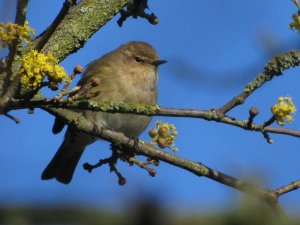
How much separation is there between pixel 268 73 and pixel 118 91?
3.16 meters

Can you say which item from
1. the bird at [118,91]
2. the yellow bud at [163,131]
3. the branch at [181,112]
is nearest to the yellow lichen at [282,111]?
the branch at [181,112]

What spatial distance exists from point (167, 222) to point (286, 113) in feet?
4.72

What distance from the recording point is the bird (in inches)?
209

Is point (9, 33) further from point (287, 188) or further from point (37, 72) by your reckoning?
point (287, 188)

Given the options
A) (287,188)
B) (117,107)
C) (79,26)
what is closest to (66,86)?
(117,107)

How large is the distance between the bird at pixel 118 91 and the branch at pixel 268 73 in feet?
9.03

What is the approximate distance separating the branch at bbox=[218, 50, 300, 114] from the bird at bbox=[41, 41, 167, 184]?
2753 millimetres

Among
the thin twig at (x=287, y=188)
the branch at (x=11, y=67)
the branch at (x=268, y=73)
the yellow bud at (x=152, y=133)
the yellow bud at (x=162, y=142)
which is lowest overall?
the branch at (x=11, y=67)

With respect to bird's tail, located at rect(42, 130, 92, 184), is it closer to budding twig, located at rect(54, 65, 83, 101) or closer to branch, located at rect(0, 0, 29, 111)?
budding twig, located at rect(54, 65, 83, 101)

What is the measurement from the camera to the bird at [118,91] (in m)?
5.31

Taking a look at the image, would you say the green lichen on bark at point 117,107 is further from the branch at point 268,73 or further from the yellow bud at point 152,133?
the yellow bud at point 152,133

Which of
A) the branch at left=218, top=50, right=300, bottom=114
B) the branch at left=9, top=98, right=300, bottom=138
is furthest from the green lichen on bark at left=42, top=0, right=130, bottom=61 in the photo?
the branch at left=218, top=50, right=300, bottom=114

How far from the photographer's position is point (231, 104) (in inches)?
92.6

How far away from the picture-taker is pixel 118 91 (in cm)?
547
